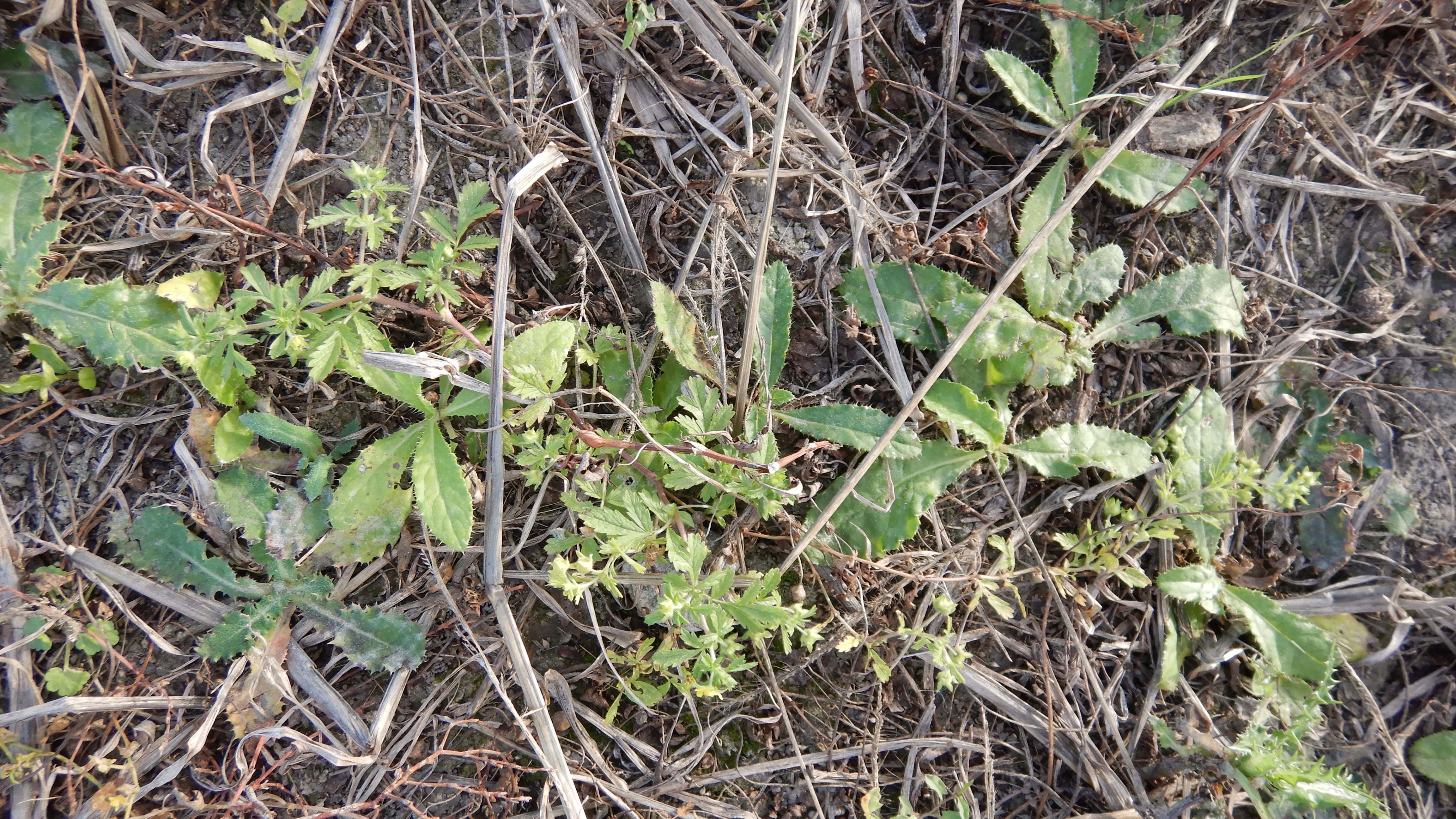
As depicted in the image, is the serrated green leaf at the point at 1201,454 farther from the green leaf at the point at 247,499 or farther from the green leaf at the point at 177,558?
the green leaf at the point at 177,558

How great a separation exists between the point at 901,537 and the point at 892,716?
0.58m

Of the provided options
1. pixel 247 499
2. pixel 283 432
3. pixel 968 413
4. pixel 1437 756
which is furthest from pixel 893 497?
pixel 1437 756

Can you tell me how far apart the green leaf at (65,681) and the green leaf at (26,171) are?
46.6 inches

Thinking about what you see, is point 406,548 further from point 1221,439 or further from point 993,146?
point 1221,439

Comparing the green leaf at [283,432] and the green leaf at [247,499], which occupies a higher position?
the green leaf at [283,432]

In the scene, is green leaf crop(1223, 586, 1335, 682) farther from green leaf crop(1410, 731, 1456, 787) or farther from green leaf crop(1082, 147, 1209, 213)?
green leaf crop(1082, 147, 1209, 213)

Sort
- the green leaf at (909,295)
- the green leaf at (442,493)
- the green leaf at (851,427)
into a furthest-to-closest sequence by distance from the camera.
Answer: the green leaf at (909,295)
the green leaf at (851,427)
the green leaf at (442,493)

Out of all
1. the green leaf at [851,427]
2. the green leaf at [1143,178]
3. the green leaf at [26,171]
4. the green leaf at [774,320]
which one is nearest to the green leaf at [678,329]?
the green leaf at [774,320]

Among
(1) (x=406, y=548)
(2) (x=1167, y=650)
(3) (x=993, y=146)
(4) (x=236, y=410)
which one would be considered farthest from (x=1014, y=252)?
(4) (x=236, y=410)

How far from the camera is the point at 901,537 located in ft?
7.06

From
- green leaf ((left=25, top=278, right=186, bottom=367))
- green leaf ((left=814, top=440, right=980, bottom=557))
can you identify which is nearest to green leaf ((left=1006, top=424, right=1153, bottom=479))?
green leaf ((left=814, top=440, right=980, bottom=557))

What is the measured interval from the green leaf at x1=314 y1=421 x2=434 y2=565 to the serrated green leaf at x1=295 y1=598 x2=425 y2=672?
15cm

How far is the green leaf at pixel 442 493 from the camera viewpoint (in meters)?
1.98

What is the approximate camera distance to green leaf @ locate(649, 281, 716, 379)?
6.80 ft
